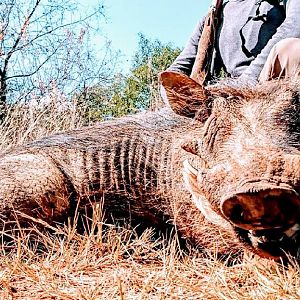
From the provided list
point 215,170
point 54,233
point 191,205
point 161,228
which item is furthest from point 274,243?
point 54,233

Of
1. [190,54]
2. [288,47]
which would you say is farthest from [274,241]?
[190,54]

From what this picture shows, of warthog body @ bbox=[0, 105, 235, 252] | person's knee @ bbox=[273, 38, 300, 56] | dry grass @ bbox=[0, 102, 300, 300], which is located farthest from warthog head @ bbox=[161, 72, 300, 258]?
person's knee @ bbox=[273, 38, 300, 56]

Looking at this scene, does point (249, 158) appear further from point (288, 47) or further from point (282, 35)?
point (282, 35)

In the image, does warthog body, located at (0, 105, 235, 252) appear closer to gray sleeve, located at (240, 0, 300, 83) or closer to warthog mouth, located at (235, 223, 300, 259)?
gray sleeve, located at (240, 0, 300, 83)

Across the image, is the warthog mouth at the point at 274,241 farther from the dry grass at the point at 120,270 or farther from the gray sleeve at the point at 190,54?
the gray sleeve at the point at 190,54

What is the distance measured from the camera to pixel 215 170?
6.25 ft

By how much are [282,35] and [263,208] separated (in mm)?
1635

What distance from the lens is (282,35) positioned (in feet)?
10.1

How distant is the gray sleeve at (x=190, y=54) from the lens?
398 centimetres

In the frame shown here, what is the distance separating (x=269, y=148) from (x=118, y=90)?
6.41 m

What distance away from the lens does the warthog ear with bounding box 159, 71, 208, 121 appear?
7.32 feet

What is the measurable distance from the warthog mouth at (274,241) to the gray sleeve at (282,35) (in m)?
1.15

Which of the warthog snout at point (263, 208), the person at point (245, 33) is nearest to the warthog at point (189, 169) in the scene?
the warthog snout at point (263, 208)

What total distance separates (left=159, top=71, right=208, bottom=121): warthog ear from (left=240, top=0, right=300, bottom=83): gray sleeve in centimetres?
65
